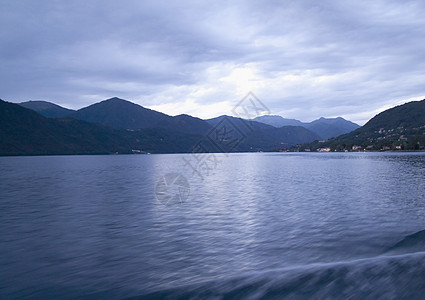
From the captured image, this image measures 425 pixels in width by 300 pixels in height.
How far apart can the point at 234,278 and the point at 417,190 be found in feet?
125

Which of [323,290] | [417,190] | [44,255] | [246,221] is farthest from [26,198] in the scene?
[417,190]

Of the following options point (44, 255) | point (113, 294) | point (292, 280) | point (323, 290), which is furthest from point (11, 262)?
point (323, 290)

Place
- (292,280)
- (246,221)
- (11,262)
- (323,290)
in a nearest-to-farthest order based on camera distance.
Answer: (323,290), (292,280), (11,262), (246,221)

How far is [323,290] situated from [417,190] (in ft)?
121

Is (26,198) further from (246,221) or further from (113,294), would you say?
(113,294)

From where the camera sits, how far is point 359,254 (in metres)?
15.3

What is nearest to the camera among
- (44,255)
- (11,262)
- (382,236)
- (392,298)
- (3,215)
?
(392,298)

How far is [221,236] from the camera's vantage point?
1941cm

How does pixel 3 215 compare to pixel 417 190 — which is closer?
pixel 3 215

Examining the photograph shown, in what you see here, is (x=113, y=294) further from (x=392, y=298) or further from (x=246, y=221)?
(x=246, y=221)

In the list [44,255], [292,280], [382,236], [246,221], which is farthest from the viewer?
[246,221]

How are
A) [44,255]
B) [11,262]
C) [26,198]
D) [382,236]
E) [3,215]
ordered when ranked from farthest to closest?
[26,198] < [3,215] < [382,236] < [44,255] < [11,262]

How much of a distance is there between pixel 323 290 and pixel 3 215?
2892 centimetres

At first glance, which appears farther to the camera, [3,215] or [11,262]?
[3,215]
